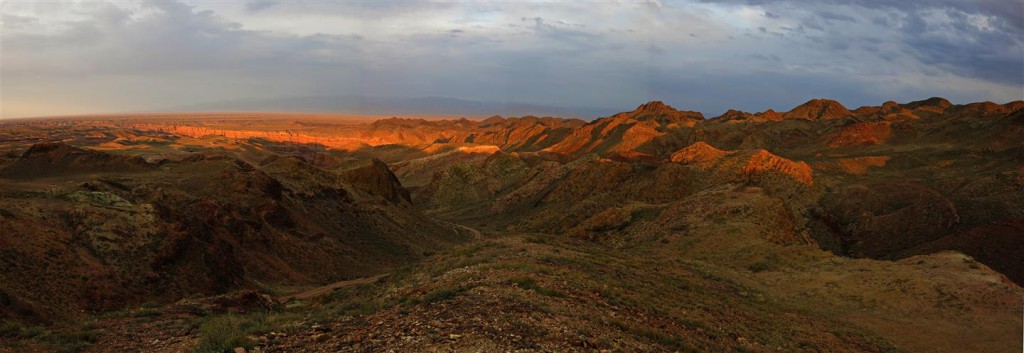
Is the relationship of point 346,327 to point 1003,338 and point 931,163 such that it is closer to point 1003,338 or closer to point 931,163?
point 1003,338

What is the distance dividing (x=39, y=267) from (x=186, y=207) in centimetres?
1297

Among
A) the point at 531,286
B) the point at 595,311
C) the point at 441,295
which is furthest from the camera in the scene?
the point at 531,286

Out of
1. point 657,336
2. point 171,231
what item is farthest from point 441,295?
point 171,231

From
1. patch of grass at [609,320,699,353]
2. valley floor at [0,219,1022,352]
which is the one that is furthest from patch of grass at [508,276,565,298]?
patch of grass at [609,320,699,353]

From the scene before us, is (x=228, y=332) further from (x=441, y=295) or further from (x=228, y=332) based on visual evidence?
(x=441, y=295)

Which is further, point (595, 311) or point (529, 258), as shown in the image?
point (529, 258)

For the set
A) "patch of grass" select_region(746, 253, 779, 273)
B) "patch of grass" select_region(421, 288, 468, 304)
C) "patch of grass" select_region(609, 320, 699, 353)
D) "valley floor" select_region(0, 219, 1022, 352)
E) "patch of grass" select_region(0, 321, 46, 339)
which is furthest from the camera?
"patch of grass" select_region(746, 253, 779, 273)

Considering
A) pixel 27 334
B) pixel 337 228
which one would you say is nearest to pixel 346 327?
pixel 27 334

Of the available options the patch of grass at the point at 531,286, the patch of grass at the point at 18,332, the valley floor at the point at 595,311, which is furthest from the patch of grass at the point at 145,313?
the patch of grass at the point at 531,286

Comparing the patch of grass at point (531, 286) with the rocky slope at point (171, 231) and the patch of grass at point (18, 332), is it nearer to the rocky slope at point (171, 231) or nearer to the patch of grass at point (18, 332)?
the patch of grass at point (18, 332)

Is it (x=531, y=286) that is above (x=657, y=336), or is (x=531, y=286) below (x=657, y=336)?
above

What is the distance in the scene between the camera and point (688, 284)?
2639 cm

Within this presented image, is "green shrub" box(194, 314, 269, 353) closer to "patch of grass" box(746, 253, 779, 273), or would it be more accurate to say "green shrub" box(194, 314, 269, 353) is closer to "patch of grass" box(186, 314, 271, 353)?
"patch of grass" box(186, 314, 271, 353)

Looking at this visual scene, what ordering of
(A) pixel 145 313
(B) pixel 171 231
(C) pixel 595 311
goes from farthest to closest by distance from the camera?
(B) pixel 171 231 → (A) pixel 145 313 → (C) pixel 595 311
